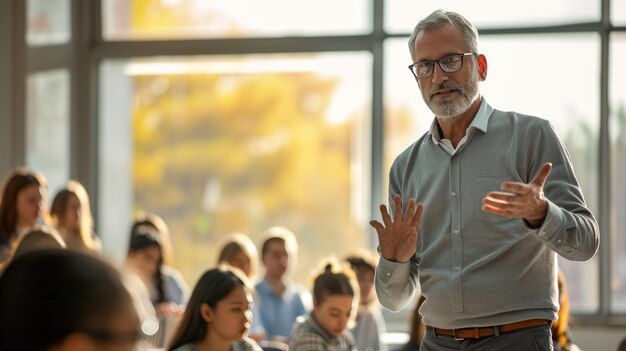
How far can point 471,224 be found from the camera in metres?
2.72

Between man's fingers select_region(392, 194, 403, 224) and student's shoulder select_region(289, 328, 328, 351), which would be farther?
student's shoulder select_region(289, 328, 328, 351)

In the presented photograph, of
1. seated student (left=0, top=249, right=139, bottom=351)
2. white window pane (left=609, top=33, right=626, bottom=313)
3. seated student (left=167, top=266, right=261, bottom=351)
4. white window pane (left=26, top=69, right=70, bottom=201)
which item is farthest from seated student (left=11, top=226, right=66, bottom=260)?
white window pane (left=609, top=33, right=626, bottom=313)

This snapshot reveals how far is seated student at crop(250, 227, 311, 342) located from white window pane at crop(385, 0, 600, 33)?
1.88m

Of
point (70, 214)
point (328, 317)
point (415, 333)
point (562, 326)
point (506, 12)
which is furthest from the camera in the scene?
point (506, 12)

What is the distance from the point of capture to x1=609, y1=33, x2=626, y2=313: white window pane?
6988 millimetres

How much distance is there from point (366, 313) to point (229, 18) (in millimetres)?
2750

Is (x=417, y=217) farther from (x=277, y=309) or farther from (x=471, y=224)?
(x=277, y=309)

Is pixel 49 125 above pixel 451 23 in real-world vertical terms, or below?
below

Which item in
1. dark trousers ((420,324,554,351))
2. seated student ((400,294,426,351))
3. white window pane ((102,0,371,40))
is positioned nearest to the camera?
dark trousers ((420,324,554,351))

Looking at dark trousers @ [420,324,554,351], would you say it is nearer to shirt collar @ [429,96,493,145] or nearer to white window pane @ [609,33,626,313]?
shirt collar @ [429,96,493,145]

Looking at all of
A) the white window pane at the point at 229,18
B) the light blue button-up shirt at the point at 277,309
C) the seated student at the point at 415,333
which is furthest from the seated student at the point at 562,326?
the white window pane at the point at 229,18

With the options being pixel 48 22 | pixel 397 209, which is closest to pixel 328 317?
pixel 397 209

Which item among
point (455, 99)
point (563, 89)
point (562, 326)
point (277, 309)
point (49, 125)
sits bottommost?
point (277, 309)

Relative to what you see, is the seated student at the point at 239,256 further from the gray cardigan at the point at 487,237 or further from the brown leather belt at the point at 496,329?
the brown leather belt at the point at 496,329
